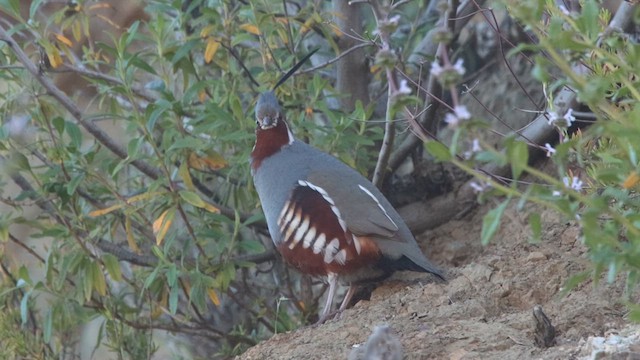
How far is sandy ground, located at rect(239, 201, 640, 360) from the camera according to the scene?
9.53 ft

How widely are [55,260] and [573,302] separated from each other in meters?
2.34

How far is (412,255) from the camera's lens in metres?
4.07

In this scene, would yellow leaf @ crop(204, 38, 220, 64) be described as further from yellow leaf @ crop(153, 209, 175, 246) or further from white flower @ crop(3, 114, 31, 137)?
white flower @ crop(3, 114, 31, 137)

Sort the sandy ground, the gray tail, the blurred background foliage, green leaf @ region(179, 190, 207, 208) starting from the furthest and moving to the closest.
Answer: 1. the blurred background foliage
2. green leaf @ region(179, 190, 207, 208)
3. the gray tail
4. the sandy ground

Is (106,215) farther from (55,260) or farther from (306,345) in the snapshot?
(306,345)

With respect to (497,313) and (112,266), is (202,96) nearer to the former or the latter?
(112,266)

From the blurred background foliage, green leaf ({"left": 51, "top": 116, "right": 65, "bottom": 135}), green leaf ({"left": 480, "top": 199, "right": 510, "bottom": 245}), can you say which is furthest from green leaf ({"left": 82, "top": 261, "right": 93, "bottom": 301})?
green leaf ({"left": 480, "top": 199, "right": 510, "bottom": 245})

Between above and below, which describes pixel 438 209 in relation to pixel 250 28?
below

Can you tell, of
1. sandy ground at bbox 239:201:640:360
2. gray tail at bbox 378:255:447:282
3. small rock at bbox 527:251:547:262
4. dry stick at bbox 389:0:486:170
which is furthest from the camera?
dry stick at bbox 389:0:486:170

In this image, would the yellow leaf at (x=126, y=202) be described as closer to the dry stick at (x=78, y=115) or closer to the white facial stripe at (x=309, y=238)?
the dry stick at (x=78, y=115)

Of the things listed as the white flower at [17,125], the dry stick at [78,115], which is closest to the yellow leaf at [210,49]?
the dry stick at [78,115]

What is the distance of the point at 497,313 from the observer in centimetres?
354

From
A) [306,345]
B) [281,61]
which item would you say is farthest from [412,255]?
[281,61]

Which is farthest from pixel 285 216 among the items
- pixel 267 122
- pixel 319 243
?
pixel 267 122
